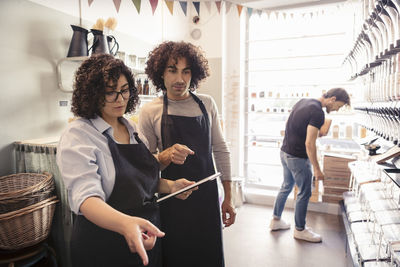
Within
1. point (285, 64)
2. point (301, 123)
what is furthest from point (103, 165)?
point (285, 64)

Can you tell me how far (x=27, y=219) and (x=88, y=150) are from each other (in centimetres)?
119

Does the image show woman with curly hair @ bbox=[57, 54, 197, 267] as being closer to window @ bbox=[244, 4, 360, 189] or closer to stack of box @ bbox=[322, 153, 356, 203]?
stack of box @ bbox=[322, 153, 356, 203]

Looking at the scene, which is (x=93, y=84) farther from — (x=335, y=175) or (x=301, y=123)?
(x=335, y=175)

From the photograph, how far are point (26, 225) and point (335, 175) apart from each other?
11.8ft

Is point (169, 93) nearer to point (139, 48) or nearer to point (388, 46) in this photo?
point (388, 46)

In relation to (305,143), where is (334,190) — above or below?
below

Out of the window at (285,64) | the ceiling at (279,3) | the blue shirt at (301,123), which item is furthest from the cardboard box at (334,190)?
the ceiling at (279,3)

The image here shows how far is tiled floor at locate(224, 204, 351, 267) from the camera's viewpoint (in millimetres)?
2770

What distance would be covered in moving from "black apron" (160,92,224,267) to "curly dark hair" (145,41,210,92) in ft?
0.49

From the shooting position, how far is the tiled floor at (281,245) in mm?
2770

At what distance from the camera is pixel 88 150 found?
0.94 meters

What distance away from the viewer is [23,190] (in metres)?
1.73

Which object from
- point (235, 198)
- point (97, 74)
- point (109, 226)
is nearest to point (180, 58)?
point (97, 74)

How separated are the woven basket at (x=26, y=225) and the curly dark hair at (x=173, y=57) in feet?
3.73
